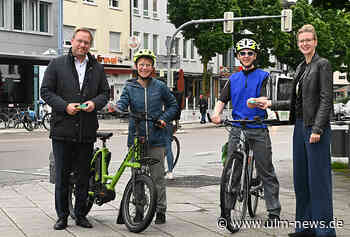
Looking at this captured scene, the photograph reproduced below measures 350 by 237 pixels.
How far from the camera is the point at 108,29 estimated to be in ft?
158

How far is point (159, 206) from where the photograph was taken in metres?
7.33

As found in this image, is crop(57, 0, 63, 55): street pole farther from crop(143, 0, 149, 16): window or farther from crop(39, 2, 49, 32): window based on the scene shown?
crop(143, 0, 149, 16): window

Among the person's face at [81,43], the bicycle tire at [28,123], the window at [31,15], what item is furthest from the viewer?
the window at [31,15]

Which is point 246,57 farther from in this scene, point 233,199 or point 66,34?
point 66,34

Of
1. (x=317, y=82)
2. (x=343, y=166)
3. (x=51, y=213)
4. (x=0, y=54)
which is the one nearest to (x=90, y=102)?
(x=51, y=213)

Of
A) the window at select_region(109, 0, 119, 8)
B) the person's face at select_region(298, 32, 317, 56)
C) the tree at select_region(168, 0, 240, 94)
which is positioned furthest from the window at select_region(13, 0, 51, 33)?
the person's face at select_region(298, 32, 317, 56)

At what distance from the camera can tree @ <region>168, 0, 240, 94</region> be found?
45906mm

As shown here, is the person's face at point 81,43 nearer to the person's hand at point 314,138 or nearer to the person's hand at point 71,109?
the person's hand at point 71,109

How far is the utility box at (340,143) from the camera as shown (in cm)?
1300

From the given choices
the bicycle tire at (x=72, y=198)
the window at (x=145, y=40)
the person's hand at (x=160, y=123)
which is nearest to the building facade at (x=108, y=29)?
the window at (x=145, y=40)

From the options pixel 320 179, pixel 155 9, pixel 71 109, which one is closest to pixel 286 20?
pixel 71 109

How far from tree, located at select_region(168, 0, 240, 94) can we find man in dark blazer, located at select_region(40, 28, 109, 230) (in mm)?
39010

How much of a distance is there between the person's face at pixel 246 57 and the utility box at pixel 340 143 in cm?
631

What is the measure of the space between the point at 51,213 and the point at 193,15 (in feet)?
131
